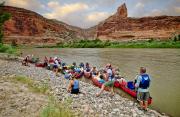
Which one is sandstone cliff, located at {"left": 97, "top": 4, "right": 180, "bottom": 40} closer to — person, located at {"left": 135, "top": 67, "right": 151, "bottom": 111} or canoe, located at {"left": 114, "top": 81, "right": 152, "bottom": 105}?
canoe, located at {"left": 114, "top": 81, "right": 152, "bottom": 105}

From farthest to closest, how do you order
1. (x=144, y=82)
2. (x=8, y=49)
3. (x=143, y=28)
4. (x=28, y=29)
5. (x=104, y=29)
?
(x=104, y=29)
(x=28, y=29)
(x=143, y=28)
(x=8, y=49)
(x=144, y=82)

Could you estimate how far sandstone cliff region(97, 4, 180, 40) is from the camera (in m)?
126

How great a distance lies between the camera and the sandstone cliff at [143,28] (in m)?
126

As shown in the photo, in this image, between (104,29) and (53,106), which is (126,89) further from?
(104,29)

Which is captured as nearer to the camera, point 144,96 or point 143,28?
point 144,96

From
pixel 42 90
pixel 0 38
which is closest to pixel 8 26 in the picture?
pixel 0 38

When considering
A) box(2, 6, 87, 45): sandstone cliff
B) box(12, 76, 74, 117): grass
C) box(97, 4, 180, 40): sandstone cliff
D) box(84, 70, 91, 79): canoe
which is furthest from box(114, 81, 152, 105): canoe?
box(2, 6, 87, 45): sandstone cliff

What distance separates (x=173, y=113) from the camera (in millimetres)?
11891

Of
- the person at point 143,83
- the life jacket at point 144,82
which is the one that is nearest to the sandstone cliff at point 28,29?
the person at point 143,83

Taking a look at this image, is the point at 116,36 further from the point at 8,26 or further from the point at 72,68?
the point at 72,68

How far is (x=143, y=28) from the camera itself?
137 metres

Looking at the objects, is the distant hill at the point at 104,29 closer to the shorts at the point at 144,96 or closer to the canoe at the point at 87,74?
the canoe at the point at 87,74

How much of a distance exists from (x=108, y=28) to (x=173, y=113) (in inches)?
5869

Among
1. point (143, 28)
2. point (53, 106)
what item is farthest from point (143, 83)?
point (143, 28)
